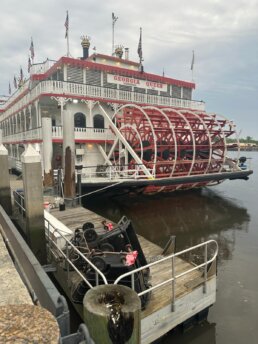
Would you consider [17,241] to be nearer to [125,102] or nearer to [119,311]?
[119,311]

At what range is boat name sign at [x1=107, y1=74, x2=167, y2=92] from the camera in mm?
17045

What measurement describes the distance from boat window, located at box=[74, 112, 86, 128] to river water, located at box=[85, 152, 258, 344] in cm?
503

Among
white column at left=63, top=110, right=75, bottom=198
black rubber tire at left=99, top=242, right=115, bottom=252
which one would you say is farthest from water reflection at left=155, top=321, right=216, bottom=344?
white column at left=63, top=110, right=75, bottom=198

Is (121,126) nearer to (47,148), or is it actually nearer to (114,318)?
(47,148)

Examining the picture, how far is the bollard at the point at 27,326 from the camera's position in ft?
5.49

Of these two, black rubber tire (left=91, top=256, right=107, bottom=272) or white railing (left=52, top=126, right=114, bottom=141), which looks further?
white railing (left=52, top=126, right=114, bottom=141)

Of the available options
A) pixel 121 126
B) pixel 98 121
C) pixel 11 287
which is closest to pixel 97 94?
pixel 98 121

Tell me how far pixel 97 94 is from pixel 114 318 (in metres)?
14.6

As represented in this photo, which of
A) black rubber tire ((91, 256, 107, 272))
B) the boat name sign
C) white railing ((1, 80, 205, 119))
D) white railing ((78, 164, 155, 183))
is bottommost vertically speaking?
black rubber tire ((91, 256, 107, 272))

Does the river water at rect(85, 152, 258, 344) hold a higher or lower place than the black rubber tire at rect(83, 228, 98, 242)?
lower

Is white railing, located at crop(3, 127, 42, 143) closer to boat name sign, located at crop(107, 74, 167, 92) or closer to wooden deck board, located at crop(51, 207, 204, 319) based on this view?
boat name sign, located at crop(107, 74, 167, 92)

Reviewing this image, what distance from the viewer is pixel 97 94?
15703 millimetres

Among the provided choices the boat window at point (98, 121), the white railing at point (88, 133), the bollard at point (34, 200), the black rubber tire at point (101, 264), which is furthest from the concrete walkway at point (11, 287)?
the boat window at point (98, 121)

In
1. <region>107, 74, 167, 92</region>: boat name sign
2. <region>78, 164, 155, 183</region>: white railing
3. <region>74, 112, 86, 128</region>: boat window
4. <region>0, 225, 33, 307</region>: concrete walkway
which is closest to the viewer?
<region>0, 225, 33, 307</region>: concrete walkway
